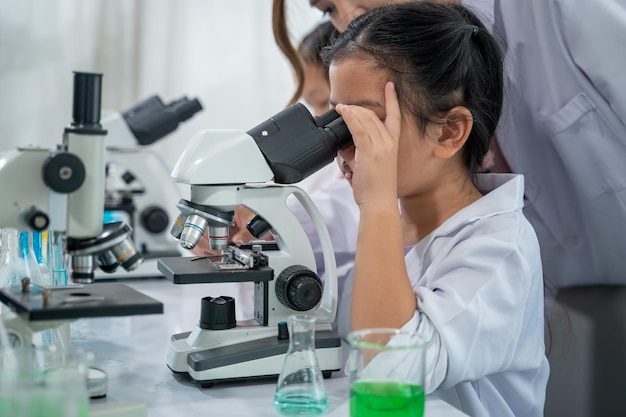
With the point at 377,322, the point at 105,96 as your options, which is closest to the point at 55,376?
the point at 377,322

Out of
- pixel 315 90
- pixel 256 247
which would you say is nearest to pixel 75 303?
pixel 256 247

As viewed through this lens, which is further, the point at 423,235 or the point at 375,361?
the point at 423,235

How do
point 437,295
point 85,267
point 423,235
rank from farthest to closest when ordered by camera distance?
point 423,235
point 437,295
point 85,267

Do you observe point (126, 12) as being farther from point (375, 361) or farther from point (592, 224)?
point (375, 361)

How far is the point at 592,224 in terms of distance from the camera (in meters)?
1.58

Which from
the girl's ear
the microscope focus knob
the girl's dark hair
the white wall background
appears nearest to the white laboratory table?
the microscope focus knob

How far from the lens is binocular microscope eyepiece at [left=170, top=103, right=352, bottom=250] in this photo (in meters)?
1.14

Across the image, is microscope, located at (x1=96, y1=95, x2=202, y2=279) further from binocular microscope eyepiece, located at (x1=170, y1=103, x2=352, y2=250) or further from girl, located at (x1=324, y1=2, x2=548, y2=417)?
binocular microscope eyepiece, located at (x1=170, y1=103, x2=352, y2=250)

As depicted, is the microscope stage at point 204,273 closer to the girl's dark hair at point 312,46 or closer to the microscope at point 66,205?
the microscope at point 66,205

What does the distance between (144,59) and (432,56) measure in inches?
79.0

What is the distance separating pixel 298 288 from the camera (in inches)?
46.8

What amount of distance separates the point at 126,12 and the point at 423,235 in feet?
6.66

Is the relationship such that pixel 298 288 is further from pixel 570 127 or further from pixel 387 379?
pixel 570 127

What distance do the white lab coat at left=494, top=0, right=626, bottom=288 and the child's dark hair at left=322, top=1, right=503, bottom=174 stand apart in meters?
0.20
